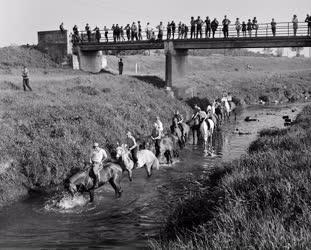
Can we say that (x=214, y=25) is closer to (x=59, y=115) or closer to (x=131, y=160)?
(x=59, y=115)

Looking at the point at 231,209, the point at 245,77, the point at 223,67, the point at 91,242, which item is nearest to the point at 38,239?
the point at 91,242

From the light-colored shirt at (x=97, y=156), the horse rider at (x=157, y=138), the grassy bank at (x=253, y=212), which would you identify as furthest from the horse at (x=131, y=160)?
the grassy bank at (x=253, y=212)

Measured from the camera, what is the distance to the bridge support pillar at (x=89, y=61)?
49.0 metres

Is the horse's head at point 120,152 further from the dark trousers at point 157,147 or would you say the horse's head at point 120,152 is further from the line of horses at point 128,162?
the dark trousers at point 157,147

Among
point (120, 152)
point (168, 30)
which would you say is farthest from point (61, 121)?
point (168, 30)

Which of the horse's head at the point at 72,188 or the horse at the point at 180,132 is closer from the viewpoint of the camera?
the horse's head at the point at 72,188

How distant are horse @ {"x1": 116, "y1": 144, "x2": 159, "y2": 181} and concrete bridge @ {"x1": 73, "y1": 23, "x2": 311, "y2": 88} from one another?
1949cm

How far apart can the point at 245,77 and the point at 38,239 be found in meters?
56.9

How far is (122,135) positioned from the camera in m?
25.8

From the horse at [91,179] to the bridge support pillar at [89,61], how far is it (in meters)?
33.0

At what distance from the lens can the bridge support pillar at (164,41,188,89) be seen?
40.7 metres

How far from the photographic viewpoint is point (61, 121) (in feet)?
77.9

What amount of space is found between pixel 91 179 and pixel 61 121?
25.8 feet

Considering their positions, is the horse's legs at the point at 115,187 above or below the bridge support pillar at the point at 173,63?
below
